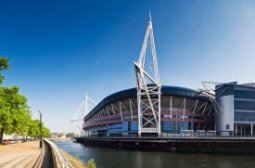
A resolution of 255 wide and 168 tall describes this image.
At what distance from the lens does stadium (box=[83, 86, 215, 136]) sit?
332 ft

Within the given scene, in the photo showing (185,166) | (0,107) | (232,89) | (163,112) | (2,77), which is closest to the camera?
(2,77)

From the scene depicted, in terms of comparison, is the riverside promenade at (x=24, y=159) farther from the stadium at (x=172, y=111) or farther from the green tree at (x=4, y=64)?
the stadium at (x=172, y=111)

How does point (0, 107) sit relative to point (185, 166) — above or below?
above

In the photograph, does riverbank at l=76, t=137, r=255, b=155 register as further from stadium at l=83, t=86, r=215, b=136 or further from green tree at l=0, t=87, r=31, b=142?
green tree at l=0, t=87, r=31, b=142

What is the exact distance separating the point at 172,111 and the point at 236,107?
23.4m

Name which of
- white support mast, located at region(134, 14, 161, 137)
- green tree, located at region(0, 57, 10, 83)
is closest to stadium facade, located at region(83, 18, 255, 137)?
white support mast, located at region(134, 14, 161, 137)

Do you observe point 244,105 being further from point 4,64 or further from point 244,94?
point 4,64

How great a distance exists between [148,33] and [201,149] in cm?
4732

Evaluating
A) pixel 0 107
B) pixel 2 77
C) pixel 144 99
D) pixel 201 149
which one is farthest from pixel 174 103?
pixel 2 77

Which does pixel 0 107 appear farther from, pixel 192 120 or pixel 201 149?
pixel 192 120

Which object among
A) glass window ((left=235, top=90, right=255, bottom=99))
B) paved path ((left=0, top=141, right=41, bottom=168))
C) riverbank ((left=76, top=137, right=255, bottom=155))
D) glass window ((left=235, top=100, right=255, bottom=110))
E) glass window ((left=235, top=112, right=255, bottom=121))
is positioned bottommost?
riverbank ((left=76, top=137, right=255, bottom=155))

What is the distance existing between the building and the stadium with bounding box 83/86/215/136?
11.1 meters

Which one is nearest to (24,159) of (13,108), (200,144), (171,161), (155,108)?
(171,161)

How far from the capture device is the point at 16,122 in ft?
220
